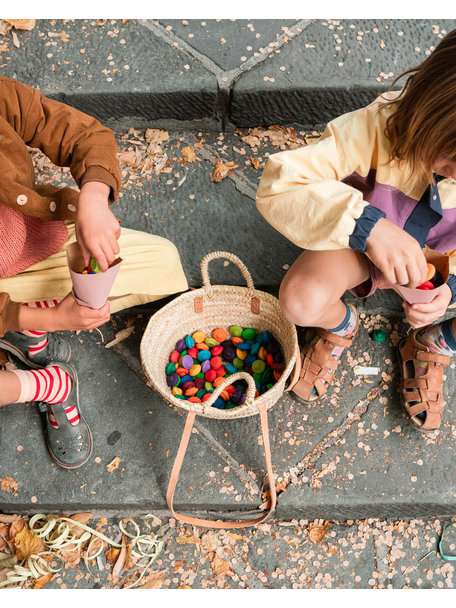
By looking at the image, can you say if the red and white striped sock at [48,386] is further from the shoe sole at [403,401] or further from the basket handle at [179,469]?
the shoe sole at [403,401]

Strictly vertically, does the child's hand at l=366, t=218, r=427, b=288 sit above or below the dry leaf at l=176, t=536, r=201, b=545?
above

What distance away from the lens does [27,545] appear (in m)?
1.55

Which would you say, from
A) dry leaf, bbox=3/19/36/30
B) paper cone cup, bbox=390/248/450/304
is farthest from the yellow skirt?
dry leaf, bbox=3/19/36/30

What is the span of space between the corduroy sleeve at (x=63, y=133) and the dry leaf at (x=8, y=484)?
879 millimetres

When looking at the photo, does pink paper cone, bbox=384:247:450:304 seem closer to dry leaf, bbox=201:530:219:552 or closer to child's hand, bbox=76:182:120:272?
child's hand, bbox=76:182:120:272

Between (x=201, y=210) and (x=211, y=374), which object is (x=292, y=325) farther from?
(x=201, y=210)

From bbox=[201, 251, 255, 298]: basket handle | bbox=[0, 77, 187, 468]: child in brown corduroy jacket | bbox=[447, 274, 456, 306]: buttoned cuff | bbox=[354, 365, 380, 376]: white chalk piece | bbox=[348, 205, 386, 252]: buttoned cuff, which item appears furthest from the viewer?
bbox=[354, 365, 380, 376]: white chalk piece

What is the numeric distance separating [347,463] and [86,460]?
76 centimetres

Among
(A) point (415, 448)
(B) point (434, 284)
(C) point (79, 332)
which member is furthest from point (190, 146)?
(A) point (415, 448)

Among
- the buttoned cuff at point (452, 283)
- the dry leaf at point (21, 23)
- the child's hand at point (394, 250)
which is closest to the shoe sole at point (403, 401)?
the buttoned cuff at point (452, 283)

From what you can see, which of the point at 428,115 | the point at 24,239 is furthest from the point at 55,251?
the point at 428,115

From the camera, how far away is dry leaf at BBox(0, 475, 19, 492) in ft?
5.13

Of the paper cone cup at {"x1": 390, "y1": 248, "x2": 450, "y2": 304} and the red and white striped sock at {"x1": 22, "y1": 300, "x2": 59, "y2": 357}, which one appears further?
the red and white striped sock at {"x1": 22, "y1": 300, "x2": 59, "y2": 357}

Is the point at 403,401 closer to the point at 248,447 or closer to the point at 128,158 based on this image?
the point at 248,447
